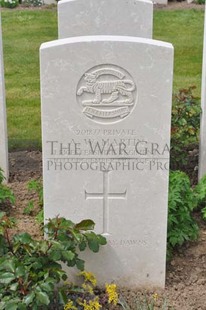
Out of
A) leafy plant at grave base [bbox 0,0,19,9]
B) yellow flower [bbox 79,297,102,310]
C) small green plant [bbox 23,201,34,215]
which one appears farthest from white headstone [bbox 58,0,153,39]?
leafy plant at grave base [bbox 0,0,19,9]

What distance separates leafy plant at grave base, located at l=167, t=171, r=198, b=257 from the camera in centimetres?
495

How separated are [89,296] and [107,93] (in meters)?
1.29

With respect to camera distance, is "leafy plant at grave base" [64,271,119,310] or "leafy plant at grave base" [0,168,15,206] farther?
"leafy plant at grave base" [0,168,15,206]

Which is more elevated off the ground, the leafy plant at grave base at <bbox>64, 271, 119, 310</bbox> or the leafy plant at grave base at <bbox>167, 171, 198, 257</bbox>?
the leafy plant at grave base at <bbox>167, 171, 198, 257</bbox>

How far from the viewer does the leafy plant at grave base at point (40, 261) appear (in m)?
3.84

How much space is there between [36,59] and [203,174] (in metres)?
5.46

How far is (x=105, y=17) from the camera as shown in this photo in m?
6.23

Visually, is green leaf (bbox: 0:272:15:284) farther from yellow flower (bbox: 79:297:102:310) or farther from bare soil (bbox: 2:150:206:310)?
bare soil (bbox: 2:150:206:310)

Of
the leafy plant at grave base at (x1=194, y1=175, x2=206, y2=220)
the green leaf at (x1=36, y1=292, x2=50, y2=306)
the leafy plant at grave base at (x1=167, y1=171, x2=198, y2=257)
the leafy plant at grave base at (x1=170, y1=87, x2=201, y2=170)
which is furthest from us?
the leafy plant at grave base at (x1=170, y1=87, x2=201, y2=170)

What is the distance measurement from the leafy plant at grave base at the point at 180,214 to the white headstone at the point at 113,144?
424 millimetres

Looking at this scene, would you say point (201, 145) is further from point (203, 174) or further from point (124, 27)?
point (124, 27)

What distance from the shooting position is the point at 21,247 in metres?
4.18

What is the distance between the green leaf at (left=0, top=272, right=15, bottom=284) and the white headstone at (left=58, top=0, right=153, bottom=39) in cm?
295

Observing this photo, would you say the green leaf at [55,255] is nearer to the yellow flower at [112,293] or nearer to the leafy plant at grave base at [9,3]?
the yellow flower at [112,293]
